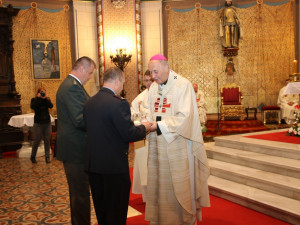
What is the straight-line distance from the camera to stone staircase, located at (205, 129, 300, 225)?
376 centimetres

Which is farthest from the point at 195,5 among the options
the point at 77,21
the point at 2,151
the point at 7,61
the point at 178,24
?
the point at 2,151

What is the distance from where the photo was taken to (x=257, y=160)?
476 cm

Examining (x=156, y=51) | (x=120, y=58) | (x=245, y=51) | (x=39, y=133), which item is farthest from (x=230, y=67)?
(x=39, y=133)

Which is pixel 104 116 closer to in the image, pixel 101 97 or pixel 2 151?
pixel 101 97

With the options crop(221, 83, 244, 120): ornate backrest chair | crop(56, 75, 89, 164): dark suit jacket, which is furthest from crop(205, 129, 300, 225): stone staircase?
crop(221, 83, 244, 120): ornate backrest chair

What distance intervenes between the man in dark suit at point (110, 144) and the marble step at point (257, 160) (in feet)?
9.16

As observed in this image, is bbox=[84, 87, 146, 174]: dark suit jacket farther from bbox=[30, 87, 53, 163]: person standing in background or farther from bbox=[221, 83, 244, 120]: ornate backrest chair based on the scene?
bbox=[221, 83, 244, 120]: ornate backrest chair

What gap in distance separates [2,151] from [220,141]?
238 inches

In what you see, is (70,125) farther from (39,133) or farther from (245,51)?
(245,51)

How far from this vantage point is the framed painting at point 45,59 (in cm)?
1041

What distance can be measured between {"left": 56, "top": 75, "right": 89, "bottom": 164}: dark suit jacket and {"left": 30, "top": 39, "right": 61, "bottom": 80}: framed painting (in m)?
8.33

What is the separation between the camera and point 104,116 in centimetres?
236

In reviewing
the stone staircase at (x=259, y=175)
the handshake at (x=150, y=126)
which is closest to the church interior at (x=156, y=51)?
the stone staircase at (x=259, y=175)

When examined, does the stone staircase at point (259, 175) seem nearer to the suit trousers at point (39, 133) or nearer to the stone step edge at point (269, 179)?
the stone step edge at point (269, 179)
